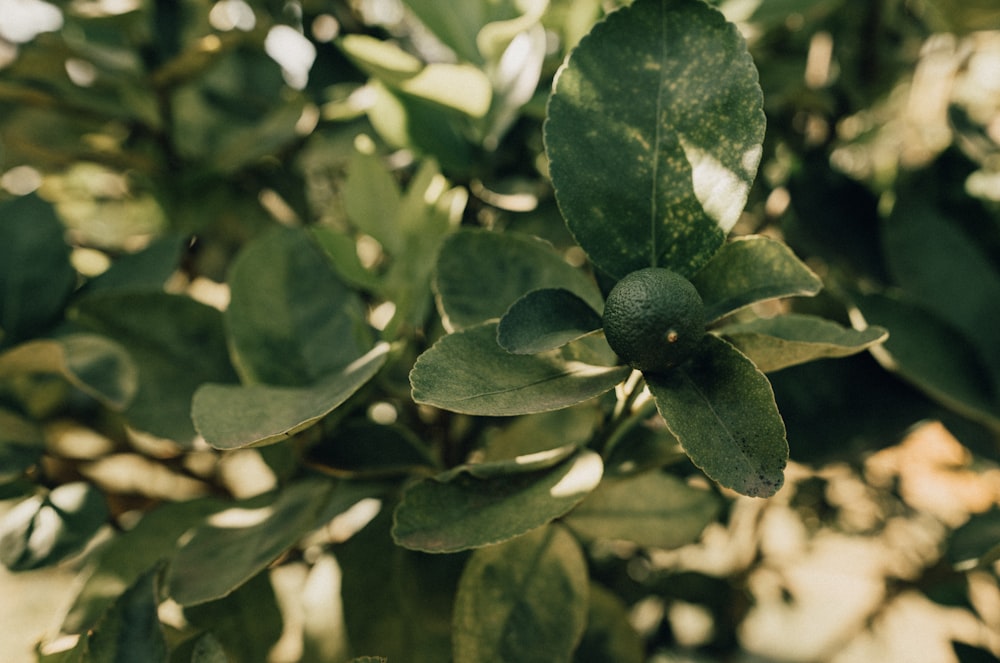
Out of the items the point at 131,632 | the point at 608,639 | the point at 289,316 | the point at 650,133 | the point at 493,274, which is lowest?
the point at 608,639

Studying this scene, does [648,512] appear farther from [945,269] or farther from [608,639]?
[945,269]

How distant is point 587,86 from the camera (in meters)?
0.35

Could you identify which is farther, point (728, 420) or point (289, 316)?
point (289, 316)

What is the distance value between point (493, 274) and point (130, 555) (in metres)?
0.35

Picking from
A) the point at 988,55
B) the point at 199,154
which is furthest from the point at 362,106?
the point at 988,55

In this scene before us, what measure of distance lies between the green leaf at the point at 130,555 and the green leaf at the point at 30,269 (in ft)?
0.64

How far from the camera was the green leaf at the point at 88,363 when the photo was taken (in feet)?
1.59

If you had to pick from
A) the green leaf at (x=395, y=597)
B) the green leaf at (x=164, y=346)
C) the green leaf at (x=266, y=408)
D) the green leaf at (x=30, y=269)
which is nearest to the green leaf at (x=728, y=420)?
the green leaf at (x=266, y=408)

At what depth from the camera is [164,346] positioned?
55 centimetres

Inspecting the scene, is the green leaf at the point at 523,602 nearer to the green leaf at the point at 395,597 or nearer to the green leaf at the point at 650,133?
the green leaf at the point at 395,597

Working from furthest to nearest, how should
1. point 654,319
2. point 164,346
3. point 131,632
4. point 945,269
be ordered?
1. point 945,269
2. point 164,346
3. point 131,632
4. point 654,319

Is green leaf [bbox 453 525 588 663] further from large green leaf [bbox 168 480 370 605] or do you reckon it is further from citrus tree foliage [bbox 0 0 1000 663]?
large green leaf [bbox 168 480 370 605]

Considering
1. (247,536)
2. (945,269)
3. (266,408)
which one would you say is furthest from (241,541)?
(945,269)

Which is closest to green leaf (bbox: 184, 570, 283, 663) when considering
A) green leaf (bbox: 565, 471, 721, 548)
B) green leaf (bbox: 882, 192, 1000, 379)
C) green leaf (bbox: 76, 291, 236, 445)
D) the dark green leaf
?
green leaf (bbox: 76, 291, 236, 445)
